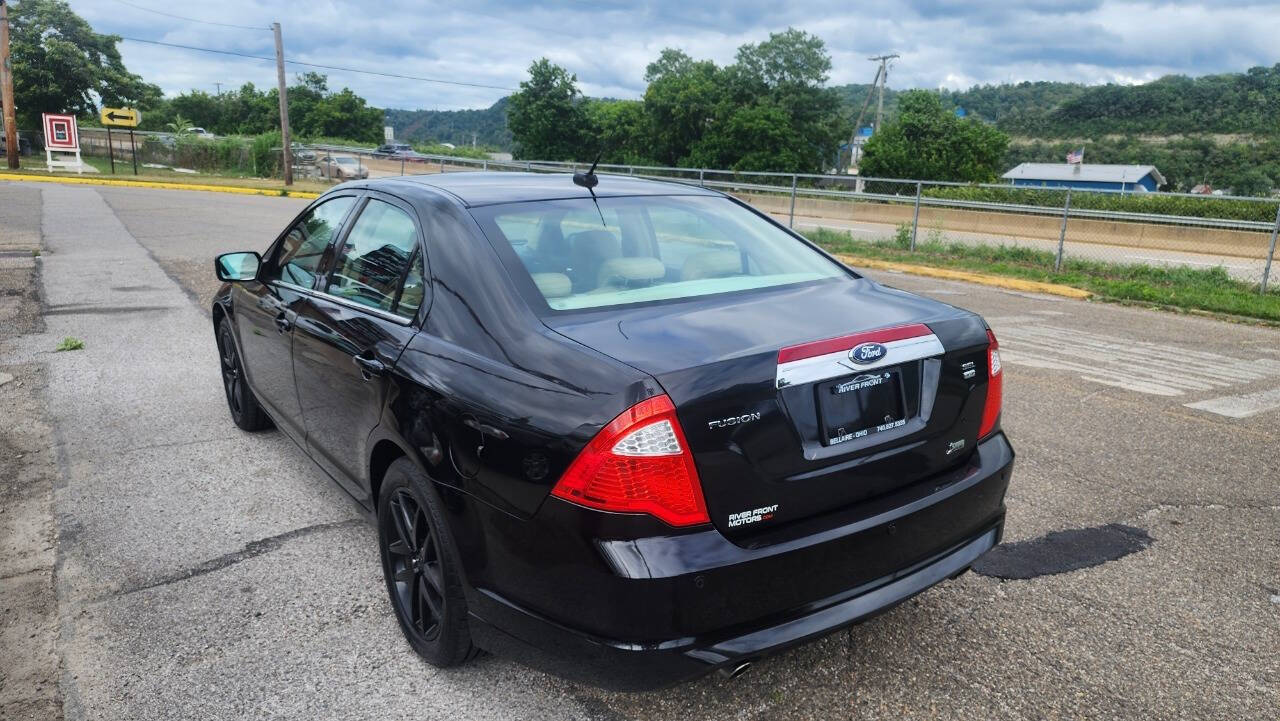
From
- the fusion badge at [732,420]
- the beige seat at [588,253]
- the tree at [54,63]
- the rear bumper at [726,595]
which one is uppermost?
the tree at [54,63]

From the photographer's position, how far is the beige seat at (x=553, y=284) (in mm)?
2818

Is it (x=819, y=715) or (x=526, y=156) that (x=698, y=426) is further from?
(x=526, y=156)

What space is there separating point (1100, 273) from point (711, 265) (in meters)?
12.7

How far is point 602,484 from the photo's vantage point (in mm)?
2203

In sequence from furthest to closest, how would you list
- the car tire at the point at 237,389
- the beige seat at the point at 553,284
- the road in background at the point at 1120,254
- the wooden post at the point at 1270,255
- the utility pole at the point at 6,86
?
the utility pole at the point at 6,86
the road in background at the point at 1120,254
the wooden post at the point at 1270,255
the car tire at the point at 237,389
the beige seat at the point at 553,284

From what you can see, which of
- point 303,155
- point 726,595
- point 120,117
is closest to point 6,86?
point 120,117

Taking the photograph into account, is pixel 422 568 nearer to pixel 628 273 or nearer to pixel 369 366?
pixel 369 366

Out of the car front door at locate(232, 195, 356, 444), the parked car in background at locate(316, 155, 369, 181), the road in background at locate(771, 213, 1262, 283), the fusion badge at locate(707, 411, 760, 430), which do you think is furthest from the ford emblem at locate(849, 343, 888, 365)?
the parked car in background at locate(316, 155, 369, 181)

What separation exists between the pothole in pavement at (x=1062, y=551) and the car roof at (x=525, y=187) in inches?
78.2

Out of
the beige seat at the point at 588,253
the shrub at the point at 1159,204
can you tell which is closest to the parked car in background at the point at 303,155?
the shrub at the point at 1159,204

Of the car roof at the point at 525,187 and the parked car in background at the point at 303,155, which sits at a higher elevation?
the car roof at the point at 525,187

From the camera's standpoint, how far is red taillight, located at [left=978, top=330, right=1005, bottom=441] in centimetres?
285

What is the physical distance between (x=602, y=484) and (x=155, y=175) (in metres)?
39.9

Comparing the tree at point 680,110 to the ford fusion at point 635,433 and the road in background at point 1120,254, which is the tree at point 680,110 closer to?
the road in background at point 1120,254
